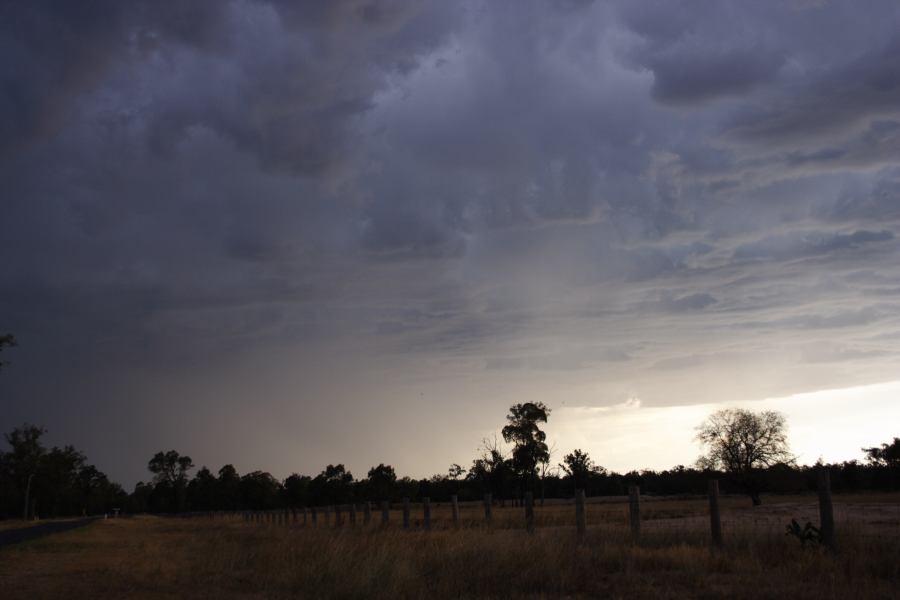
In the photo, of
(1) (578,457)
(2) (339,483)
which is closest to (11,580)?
(1) (578,457)

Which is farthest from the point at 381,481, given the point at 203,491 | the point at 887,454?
the point at 203,491

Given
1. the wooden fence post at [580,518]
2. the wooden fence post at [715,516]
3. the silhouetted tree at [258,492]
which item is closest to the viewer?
the wooden fence post at [715,516]

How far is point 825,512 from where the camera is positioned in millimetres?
12352

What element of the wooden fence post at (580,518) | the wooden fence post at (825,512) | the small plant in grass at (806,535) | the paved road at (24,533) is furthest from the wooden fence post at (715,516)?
the paved road at (24,533)

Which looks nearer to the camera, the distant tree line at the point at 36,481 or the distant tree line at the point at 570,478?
the distant tree line at the point at 570,478

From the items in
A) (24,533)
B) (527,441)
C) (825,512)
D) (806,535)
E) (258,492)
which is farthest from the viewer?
(258,492)

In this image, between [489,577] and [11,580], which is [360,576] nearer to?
[489,577]

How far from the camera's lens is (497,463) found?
67000 mm

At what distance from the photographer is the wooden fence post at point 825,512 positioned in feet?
40.1

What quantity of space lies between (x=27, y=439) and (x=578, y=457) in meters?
81.1

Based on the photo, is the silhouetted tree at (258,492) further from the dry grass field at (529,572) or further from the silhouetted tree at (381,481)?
the dry grass field at (529,572)

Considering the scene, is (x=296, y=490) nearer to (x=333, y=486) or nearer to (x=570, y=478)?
(x=333, y=486)

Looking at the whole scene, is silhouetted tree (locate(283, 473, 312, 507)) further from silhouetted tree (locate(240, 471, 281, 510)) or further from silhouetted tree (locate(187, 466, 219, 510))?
silhouetted tree (locate(187, 466, 219, 510))

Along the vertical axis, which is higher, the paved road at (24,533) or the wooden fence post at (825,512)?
the wooden fence post at (825,512)
